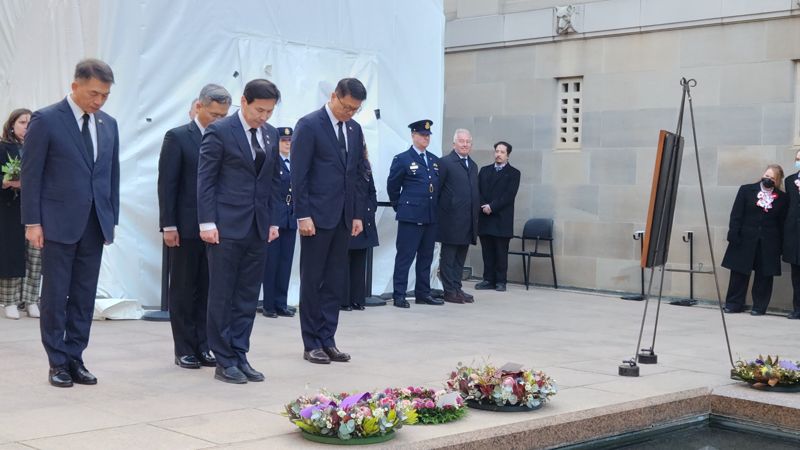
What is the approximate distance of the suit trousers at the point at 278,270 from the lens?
32.7 ft

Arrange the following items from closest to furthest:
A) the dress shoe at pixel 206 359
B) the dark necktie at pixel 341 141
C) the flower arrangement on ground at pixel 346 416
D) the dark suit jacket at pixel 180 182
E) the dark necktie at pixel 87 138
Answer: the flower arrangement on ground at pixel 346 416 → the dark necktie at pixel 87 138 → the dark suit jacket at pixel 180 182 → the dress shoe at pixel 206 359 → the dark necktie at pixel 341 141

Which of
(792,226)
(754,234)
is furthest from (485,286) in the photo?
(792,226)

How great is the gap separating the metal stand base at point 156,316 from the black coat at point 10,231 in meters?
1.05

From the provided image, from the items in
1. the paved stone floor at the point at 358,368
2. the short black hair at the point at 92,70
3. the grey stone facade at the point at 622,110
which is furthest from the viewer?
the grey stone facade at the point at 622,110

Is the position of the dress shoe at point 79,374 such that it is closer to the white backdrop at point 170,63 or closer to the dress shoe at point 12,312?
the dress shoe at point 12,312

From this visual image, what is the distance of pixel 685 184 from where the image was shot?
1266cm

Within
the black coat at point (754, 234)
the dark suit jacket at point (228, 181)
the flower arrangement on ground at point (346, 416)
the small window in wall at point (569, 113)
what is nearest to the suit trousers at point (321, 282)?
the dark suit jacket at point (228, 181)

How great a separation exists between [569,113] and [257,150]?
308 inches

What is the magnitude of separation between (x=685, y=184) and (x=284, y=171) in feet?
16.1

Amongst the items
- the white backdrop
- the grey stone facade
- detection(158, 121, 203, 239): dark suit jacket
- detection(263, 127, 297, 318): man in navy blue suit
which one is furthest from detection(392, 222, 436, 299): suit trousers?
detection(158, 121, 203, 239): dark suit jacket

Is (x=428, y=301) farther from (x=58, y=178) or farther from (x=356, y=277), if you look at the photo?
(x=58, y=178)

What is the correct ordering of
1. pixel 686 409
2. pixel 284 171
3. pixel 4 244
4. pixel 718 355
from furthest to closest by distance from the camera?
pixel 284 171
pixel 4 244
pixel 718 355
pixel 686 409

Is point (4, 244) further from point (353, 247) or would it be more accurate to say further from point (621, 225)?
point (621, 225)

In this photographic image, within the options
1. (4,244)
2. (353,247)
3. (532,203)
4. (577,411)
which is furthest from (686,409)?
(532,203)
